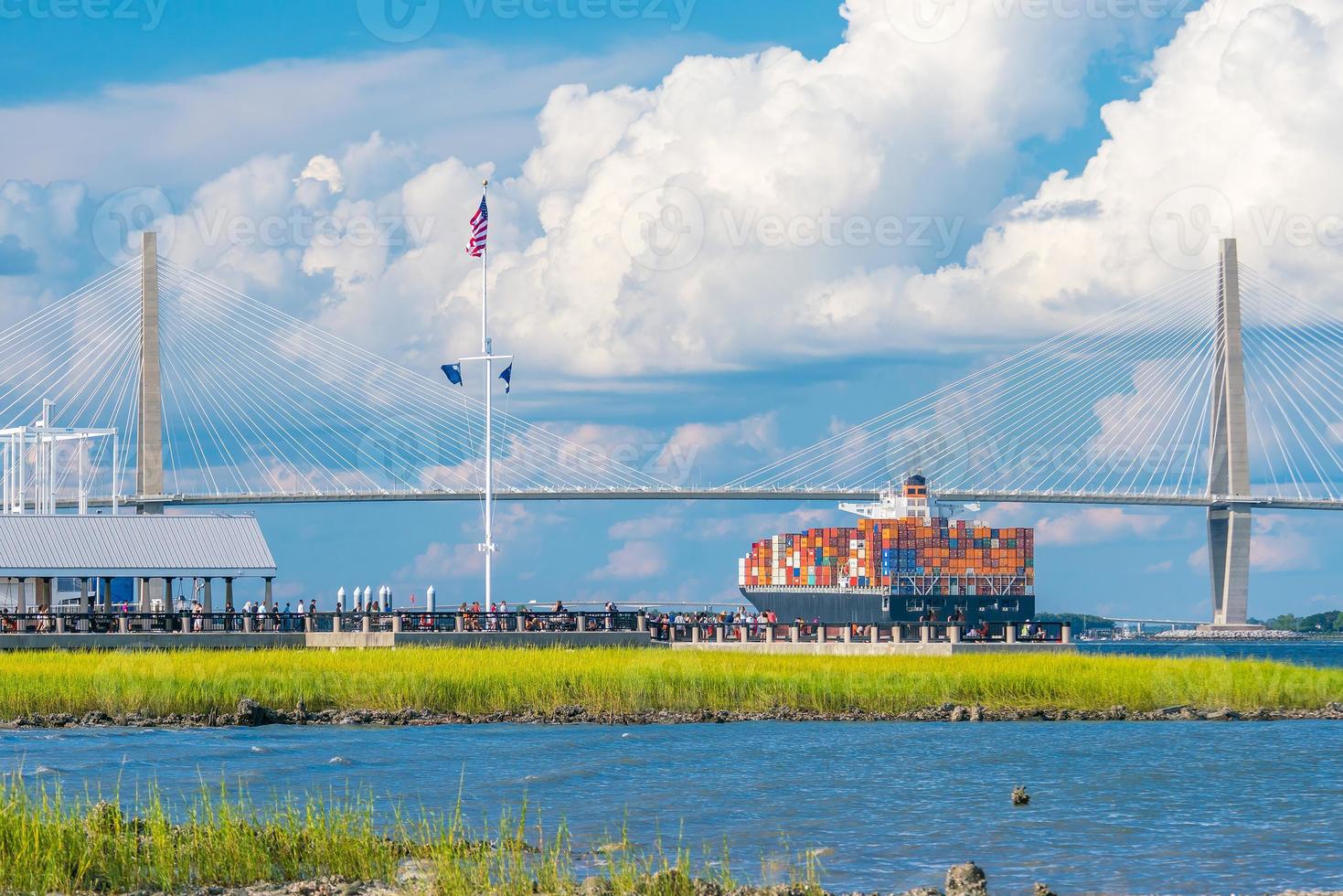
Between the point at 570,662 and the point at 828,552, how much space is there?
87499 millimetres

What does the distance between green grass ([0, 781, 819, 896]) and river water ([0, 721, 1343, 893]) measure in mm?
2035

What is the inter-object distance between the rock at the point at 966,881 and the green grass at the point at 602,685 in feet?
62.3

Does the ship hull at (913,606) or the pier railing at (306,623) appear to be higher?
the pier railing at (306,623)

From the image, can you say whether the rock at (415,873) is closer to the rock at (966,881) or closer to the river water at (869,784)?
the river water at (869,784)

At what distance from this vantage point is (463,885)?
13719 mm

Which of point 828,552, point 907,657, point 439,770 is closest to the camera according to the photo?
point 439,770

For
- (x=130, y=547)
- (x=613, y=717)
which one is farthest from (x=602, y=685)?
(x=130, y=547)

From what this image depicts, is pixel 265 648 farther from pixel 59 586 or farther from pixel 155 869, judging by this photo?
pixel 155 869

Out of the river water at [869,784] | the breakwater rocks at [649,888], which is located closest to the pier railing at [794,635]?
the river water at [869,784]

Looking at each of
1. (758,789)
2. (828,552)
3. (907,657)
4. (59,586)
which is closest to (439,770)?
(758,789)

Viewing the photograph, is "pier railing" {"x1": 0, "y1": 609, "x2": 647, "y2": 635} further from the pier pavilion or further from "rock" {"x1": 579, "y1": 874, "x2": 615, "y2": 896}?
"rock" {"x1": 579, "y1": 874, "x2": 615, "y2": 896}

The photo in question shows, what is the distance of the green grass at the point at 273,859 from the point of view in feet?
46.2

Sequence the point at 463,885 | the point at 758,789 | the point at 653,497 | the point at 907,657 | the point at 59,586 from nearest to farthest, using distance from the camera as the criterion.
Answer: the point at 463,885 < the point at 758,789 < the point at 907,657 < the point at 59,586 < the point at 653,497

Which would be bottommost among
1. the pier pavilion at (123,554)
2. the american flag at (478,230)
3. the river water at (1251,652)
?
the river water at (1251,652)
